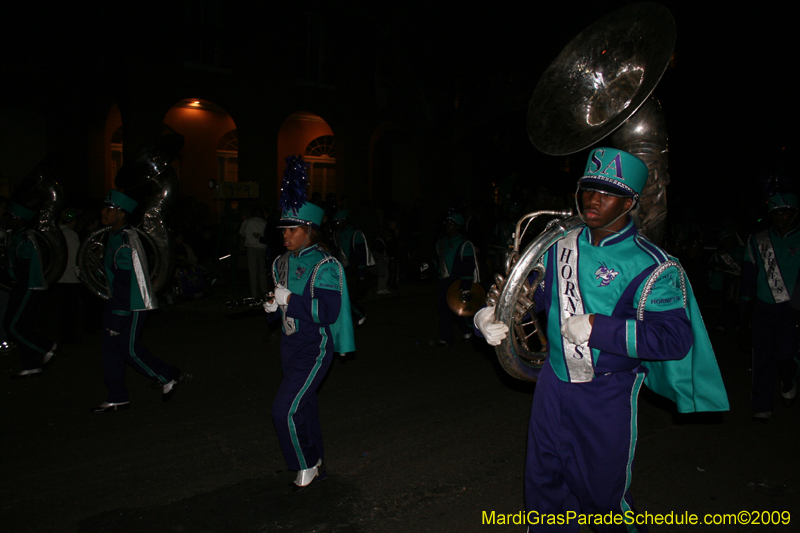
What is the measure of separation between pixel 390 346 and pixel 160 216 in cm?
338

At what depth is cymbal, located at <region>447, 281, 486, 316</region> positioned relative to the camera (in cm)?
538

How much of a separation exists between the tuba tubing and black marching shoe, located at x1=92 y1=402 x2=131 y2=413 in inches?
165

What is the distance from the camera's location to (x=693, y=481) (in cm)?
424

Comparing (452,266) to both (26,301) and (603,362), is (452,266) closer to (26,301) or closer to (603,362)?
(26,301)

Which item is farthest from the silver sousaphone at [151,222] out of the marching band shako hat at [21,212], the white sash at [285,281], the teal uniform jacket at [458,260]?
the teal uniform jacket at [458,260]

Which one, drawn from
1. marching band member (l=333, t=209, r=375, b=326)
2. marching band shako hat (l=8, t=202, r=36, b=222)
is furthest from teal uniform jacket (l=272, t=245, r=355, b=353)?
marching band member (l=333, t=209, r=375, b=326)

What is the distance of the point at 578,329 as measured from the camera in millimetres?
2488

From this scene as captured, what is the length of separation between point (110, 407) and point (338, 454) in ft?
7.70

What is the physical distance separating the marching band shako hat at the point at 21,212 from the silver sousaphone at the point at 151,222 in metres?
0.80

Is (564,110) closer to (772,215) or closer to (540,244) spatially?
(540,244)

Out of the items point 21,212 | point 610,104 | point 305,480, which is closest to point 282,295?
point 305,480

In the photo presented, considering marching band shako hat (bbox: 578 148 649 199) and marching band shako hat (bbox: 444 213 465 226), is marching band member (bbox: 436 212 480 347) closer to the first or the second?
marching band shako hat (bbox: 444 213 465 226)

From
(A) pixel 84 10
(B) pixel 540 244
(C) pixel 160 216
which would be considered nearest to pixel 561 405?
(B) pixel 540 244

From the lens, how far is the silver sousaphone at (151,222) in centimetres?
667
